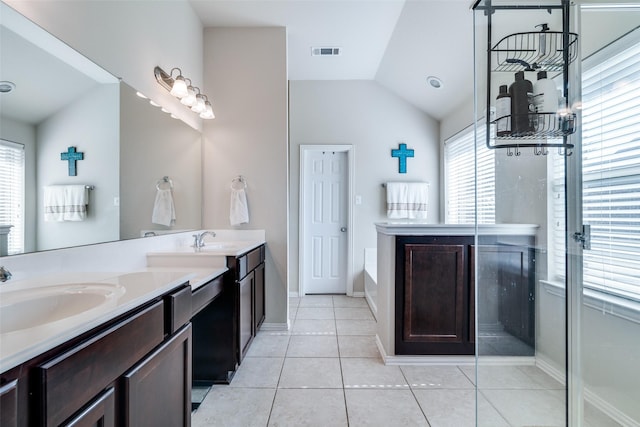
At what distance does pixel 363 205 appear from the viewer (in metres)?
3.87

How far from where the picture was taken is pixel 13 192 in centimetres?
105

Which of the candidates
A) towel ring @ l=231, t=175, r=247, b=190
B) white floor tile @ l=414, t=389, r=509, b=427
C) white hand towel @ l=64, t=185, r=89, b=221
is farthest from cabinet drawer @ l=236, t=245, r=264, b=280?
white floor tile @ l=414, t=389, r=509, b=427

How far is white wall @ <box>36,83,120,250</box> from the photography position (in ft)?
3.85

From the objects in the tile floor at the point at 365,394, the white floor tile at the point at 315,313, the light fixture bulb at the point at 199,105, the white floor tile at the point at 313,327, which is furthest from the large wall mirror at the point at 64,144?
the white floor tile at the point at 315,313

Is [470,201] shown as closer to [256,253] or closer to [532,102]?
[532,102]

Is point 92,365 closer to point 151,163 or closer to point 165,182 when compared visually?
point 151,163

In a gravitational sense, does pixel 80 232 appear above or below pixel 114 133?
below

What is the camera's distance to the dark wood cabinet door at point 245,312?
1980 millimetres

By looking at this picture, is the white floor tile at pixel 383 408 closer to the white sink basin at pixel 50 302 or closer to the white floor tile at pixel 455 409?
the white floor tile at pixel 455 409

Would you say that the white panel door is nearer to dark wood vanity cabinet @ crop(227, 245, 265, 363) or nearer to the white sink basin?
dark wood vanity cabinet @ crop(227, 245, 265, 363)

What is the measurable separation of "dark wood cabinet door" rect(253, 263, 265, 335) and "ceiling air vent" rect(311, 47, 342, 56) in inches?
93.1

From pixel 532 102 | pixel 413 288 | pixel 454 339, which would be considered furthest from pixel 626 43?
pixel 454 339

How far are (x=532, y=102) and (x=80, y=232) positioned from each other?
2.39 metres

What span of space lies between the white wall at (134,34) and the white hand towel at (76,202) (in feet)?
2.12
